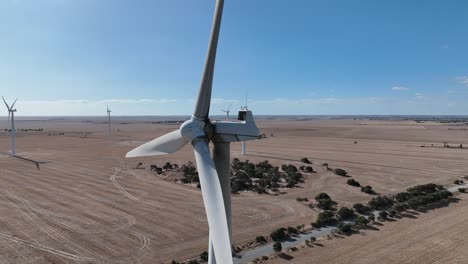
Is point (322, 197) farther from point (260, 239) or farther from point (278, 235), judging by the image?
point (260, 239)

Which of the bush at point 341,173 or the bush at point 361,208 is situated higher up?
the bush at point 341,173

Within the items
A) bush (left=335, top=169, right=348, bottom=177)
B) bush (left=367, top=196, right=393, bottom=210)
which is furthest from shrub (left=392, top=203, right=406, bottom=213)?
bush (left=335, top=169, right=348, bottom=177)

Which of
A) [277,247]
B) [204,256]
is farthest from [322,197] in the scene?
[204,256]

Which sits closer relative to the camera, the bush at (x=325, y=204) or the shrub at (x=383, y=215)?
the shrub at (x=383, y=215)

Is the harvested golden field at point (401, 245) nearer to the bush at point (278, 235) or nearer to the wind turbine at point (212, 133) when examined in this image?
the bush at point (278, 235)

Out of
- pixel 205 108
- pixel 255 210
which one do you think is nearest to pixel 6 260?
pixel 205 108

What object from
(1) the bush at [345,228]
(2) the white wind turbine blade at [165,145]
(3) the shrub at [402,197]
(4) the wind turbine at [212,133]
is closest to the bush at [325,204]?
(1) the bush at [345,228]

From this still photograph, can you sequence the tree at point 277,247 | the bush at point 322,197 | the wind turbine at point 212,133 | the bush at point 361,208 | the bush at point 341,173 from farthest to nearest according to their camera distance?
the bush at point 341,173 → the bush at point 322,197 → the bush at point 361,208 → the tree at point 277,247 → the wind turbine at point 212,133

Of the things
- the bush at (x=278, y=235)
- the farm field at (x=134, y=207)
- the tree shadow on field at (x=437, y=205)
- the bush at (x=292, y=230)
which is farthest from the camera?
the tree shadow on field at (x=437, y=205)
